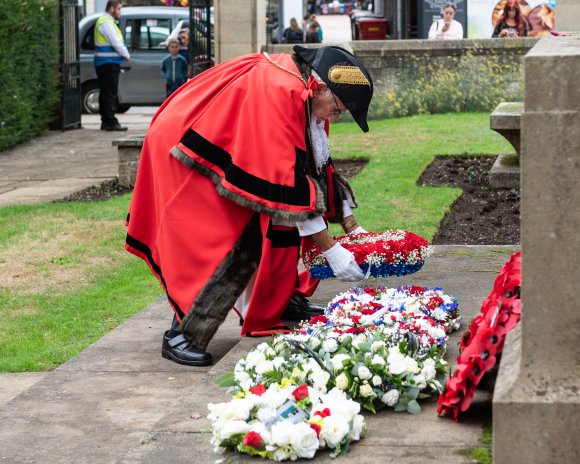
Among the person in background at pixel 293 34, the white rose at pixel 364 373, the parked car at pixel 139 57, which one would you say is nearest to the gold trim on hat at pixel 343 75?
the white rose at pixel 364 373

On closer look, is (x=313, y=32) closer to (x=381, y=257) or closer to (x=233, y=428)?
(x=381, y=257)

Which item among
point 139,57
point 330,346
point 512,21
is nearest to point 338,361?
point 330,346

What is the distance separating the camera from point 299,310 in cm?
565

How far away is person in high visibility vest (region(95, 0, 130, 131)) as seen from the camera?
16.4 meters

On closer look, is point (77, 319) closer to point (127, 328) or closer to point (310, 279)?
point (127, 328)

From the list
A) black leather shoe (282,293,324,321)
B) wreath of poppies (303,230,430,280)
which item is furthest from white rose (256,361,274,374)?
black leather shoe (282,293,324,321)

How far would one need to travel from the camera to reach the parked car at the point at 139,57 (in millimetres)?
20109

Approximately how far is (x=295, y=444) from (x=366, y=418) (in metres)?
0.44

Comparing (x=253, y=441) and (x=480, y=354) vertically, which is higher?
(x=480, y=354)

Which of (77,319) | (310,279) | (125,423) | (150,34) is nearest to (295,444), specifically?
(125,423)

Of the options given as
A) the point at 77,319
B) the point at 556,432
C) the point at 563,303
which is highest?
the point at 563,303

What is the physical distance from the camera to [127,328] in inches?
233

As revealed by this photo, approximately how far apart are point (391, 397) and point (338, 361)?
236mm

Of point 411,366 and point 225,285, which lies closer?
Answer: point 411,366
